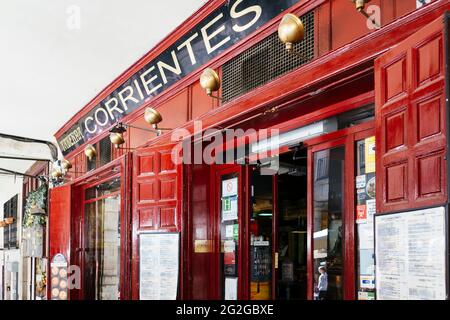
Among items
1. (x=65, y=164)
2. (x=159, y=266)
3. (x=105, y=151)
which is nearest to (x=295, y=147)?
(x=159, y=266)

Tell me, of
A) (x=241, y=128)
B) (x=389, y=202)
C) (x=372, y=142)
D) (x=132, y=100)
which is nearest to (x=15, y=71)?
(x=132, y=100)

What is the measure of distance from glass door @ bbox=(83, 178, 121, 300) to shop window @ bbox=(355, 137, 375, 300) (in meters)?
5.24

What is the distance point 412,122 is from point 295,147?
75.8 inches

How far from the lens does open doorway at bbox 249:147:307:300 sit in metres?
5.28

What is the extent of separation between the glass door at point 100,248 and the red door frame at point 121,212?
0.07 meters

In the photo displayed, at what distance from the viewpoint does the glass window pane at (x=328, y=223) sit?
13.5 feet

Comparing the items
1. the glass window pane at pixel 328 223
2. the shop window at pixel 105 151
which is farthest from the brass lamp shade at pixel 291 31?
the shop window at pixel 105 151

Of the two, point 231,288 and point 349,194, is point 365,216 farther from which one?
point 231,288

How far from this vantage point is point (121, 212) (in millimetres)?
6035

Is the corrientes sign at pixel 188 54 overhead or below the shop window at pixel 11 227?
overhead

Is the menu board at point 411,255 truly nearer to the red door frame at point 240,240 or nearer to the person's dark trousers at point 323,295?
the person's dark trousers at point 323,295

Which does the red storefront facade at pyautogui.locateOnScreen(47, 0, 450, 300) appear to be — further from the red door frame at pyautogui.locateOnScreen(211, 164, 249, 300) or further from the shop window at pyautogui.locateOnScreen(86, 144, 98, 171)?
the shop window at pyautogui.locateOnScreen(86, 144, 98, 171)

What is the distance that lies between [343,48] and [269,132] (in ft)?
5.32

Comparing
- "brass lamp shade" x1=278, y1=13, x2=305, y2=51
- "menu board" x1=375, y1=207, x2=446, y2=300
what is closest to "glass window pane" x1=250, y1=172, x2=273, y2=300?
"brass lamp shade" x1=278, y1=13, x2=305, y2=51
